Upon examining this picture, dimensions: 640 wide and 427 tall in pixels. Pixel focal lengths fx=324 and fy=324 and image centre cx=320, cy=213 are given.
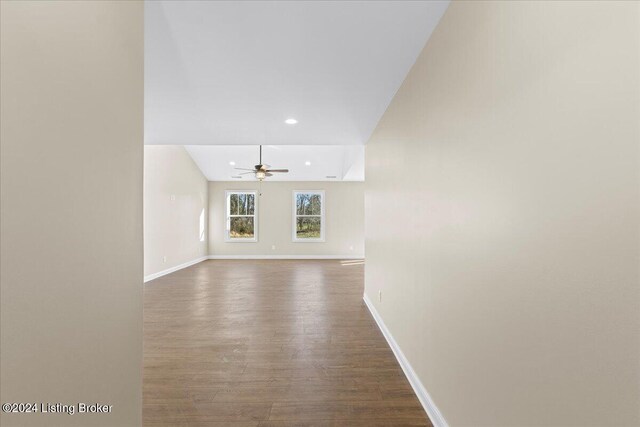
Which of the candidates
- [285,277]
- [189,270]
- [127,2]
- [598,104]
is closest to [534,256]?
[598,104]

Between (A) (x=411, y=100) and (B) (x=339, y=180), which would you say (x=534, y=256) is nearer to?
(A) (x=411, y=100)

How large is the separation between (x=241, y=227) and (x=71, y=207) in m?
9.81

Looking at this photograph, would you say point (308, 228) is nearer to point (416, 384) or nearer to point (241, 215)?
point (241, 215)

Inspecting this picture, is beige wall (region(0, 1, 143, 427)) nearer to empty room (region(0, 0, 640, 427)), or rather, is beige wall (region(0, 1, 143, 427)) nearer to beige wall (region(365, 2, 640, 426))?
empty room (region(0, 0, 640, 427))

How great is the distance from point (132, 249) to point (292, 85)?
6.58 feet

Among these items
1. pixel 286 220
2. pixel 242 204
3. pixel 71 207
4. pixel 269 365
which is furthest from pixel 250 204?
pixel 71 207

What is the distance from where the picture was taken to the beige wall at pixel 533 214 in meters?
0.76

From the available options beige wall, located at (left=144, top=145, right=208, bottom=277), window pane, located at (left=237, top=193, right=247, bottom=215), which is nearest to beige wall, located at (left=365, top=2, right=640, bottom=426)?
beige wall, located at (left=144, top=145, right=208, bottom=277)

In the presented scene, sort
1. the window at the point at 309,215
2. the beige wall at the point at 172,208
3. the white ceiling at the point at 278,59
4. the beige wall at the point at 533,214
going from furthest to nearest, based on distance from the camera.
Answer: the window at the point at 309,215, the beige wall at the point at 172,208, the white ceiling at the point at 278,59, the beige wall at the point at 533,214

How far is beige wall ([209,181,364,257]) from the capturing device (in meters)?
10.5

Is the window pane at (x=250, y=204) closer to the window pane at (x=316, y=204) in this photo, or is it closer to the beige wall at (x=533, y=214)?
the window pane at (x=316, y=204)

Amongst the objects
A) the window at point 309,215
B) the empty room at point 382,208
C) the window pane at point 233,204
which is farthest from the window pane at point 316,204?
the empty room at point 382,208

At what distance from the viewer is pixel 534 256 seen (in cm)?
106

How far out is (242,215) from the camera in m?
10.6
